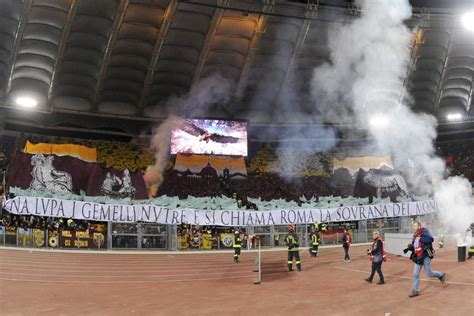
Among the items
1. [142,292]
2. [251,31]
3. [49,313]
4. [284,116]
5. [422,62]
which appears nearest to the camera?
[49,313]

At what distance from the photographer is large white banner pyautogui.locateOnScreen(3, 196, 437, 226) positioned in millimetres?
21281

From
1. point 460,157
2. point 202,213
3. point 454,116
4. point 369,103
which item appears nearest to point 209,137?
point 369,103

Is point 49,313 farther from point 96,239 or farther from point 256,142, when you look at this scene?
point 256,142

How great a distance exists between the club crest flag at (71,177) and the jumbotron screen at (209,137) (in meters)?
5.32

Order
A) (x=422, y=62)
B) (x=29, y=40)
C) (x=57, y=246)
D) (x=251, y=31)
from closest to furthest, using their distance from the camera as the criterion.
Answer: (x=57, y=246)
(x=29, y=40)
(x=251, y=31)
(x=422, y=62)

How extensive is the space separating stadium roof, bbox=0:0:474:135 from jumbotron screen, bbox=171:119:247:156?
1.14 m

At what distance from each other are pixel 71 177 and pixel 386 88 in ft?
68.9

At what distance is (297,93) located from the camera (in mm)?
36656

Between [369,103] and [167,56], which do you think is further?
[167,56]

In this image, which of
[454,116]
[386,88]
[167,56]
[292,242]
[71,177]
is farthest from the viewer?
[454,116]

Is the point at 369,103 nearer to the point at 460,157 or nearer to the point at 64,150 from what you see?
the point at 460,157

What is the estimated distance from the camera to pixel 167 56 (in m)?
33.2

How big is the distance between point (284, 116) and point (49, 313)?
30.9 meters

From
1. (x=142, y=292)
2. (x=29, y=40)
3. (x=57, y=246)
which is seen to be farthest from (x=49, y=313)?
(x=29, y=40)
